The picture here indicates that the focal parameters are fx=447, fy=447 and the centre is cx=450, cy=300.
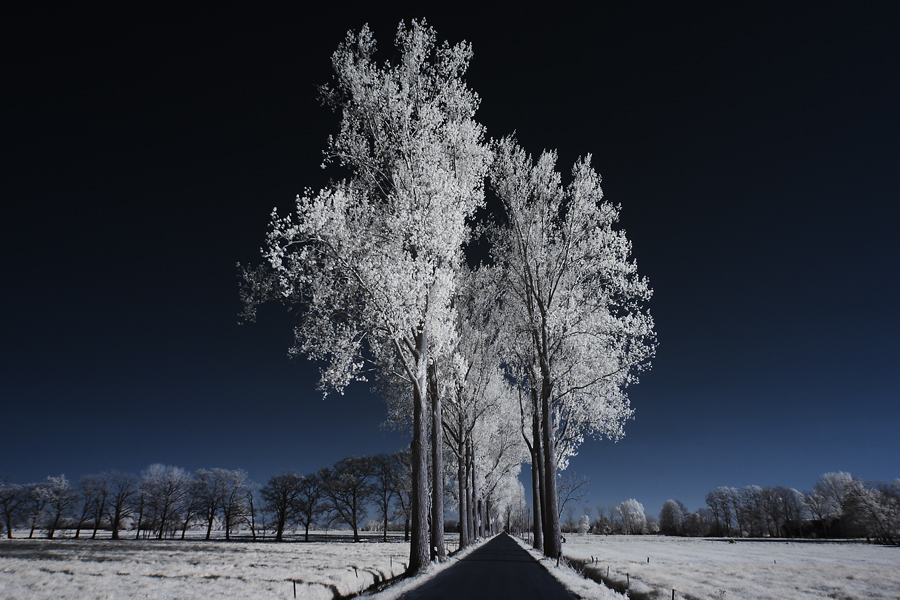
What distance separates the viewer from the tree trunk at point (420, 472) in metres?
13.3

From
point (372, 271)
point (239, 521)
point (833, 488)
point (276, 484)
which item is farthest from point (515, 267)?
point (833, 488)

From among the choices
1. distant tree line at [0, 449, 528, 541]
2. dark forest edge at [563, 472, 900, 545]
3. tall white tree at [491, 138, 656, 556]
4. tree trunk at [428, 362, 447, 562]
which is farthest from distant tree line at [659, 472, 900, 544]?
tree trunk at [428, 362, 447, 562]

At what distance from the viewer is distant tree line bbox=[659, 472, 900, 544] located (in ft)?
207

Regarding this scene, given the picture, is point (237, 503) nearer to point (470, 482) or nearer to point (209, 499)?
point (209, 499)

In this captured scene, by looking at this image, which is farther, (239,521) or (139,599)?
(239,521)

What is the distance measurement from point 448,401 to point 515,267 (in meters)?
9.36

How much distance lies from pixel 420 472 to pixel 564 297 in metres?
11.0

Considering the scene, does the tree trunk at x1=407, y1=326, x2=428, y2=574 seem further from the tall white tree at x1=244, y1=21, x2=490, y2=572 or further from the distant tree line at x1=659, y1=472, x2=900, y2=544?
the distant tree line at x1=659, y1=472, x2=900, y2=544

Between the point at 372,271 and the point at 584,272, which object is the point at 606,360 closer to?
the point at 584,272

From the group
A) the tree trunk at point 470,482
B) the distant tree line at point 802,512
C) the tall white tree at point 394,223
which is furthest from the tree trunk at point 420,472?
the distant tree line at point 802,512

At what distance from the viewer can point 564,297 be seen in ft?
69.6

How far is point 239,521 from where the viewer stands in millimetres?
65688

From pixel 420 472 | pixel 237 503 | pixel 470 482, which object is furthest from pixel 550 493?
pixel 237 503

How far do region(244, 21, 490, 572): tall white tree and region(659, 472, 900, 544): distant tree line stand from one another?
79419mm
